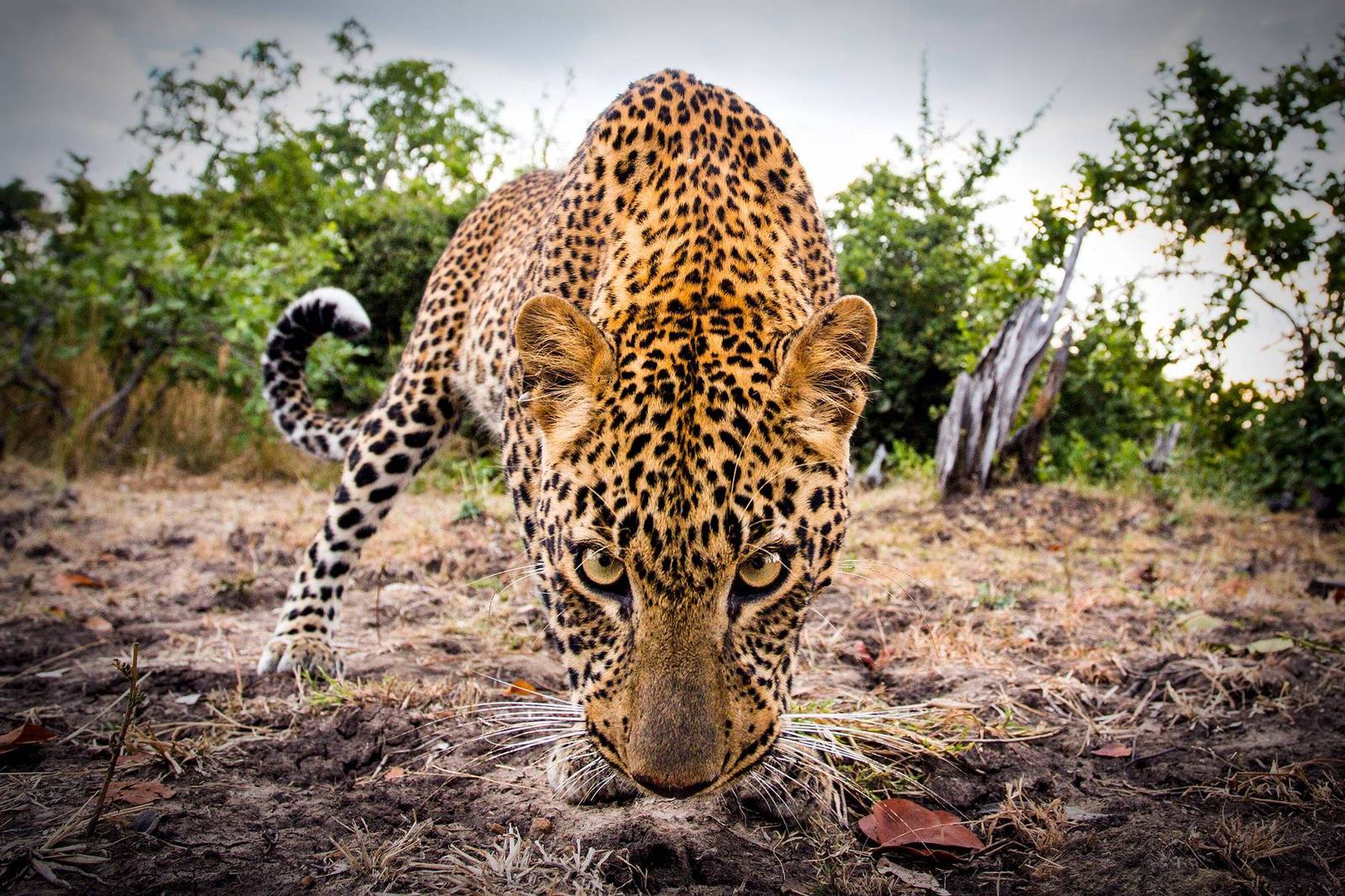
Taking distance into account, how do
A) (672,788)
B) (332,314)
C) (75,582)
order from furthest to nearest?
(75,582) → (332,314) → (672,788)

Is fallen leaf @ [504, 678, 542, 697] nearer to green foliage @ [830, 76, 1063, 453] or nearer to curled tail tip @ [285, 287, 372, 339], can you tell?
Result: curled tail tip @ [285, 287, 372, 339]

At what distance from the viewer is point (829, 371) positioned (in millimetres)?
2434

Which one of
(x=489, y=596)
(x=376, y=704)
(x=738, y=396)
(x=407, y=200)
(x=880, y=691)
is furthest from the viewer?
(x=407, y=200)

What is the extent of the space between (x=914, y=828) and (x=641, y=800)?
2.65ft

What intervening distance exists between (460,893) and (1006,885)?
138 cm

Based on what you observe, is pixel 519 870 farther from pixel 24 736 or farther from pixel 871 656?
pixel 871 656

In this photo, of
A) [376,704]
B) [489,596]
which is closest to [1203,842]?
[376,704]

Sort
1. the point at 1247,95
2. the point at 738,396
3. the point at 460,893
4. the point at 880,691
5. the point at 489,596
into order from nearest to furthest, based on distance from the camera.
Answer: the point at 460,893 < the point at 738,396 < the point at 880,691 < the point at 489,596 < the point at 1247,95

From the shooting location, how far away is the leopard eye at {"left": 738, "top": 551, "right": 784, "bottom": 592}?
→ 226 cm

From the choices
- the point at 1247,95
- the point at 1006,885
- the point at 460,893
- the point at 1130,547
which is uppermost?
the point at 1247,95

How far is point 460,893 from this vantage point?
1.96m

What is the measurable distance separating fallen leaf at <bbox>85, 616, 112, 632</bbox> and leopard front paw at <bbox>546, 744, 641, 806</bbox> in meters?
3.01

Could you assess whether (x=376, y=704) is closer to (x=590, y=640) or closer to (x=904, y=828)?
(x=590, y=640)

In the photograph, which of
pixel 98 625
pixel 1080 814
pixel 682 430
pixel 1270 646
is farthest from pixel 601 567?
pixel 98 625
